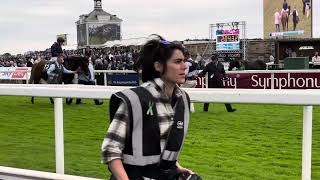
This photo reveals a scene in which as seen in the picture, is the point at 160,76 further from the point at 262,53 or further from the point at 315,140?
the point at 262,53

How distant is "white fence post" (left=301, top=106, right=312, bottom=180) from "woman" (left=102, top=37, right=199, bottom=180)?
1.34 metres

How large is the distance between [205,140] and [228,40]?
109 feet

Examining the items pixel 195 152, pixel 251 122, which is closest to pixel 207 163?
pixel 195 152

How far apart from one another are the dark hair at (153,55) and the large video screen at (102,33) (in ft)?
219

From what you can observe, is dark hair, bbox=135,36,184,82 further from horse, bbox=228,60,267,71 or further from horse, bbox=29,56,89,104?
horse, bbox=228,60,267,71

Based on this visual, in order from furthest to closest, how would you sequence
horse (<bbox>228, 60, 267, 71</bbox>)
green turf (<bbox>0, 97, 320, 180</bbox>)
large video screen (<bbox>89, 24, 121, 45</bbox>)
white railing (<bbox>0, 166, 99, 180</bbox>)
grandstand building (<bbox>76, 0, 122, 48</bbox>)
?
large video screen (<bbox>89, 24, 121, 45</bbox>), grandstand building (<bbox>76, 0, 122, 48</bbox>), horse (<bbox>228, 60, 267, 71</bbox>), white railing (<bbox>0, 166, 99, 180</bbox>), green turf (<bbox>0, 97, 320, 180</bbox>)

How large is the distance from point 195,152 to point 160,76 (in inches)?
82.7

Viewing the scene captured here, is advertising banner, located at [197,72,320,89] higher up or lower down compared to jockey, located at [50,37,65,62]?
lower down

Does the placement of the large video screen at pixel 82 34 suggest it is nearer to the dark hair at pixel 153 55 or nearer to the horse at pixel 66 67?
the horse at pixel 66 67

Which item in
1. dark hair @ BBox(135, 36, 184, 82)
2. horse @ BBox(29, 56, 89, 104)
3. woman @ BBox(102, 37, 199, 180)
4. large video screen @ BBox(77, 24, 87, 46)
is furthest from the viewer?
large video screen @ BBox(77, 24, 87, 46)

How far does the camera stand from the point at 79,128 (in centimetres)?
517

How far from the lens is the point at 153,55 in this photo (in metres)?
2.78

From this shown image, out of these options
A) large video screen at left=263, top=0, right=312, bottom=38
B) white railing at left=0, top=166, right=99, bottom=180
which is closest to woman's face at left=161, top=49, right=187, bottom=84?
white railing at left=0, top=166, right=99, bottom=180

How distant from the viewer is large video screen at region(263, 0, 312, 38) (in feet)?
146
